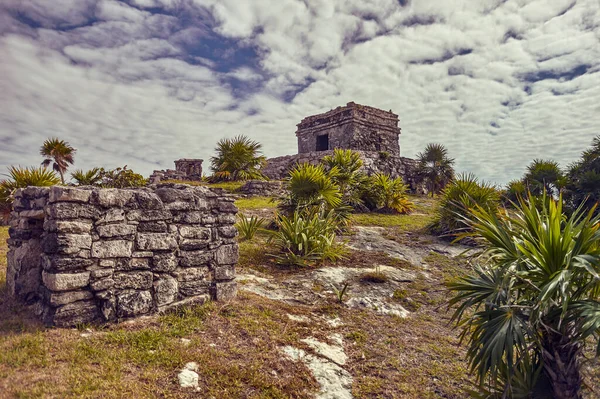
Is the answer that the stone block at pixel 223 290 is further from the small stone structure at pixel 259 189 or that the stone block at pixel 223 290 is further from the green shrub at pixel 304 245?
the small stone structure at pixel 259 189

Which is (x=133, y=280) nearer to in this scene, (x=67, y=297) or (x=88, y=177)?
(x=67, y=297)

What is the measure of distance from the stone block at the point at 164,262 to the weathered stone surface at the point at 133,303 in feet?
1.01

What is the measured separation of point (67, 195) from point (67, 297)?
106cm

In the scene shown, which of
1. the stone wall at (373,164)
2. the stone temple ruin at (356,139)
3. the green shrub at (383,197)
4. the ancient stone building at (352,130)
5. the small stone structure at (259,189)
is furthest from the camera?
the ancient stone building at (352,130)

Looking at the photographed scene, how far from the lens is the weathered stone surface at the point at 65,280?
3.29m

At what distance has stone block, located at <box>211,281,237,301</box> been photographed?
4.55 metres

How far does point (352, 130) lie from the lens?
2175cm

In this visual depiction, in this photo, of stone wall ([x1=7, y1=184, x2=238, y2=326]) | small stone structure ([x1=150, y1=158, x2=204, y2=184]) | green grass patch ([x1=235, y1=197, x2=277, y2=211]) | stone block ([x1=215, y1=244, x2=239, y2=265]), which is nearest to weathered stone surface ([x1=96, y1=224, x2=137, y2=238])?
stone wall ([x1=7, y1=184, x2=238, y2=326])

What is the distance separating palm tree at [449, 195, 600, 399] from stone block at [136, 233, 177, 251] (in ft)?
10.9

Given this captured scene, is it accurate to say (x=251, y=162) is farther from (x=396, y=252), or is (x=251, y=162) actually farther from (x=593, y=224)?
(x=593, y=224)

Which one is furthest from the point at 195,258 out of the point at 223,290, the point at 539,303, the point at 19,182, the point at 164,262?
the point at 19,182

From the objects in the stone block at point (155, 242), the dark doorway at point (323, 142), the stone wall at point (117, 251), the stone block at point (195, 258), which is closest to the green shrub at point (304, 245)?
the stone wall at point (117, 251)

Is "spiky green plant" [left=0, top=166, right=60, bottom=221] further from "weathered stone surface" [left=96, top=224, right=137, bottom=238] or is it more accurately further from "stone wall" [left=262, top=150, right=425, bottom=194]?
"stone wall" [left=262, top=150, right=425, bottom=194]

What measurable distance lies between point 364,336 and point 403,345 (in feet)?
1.68
